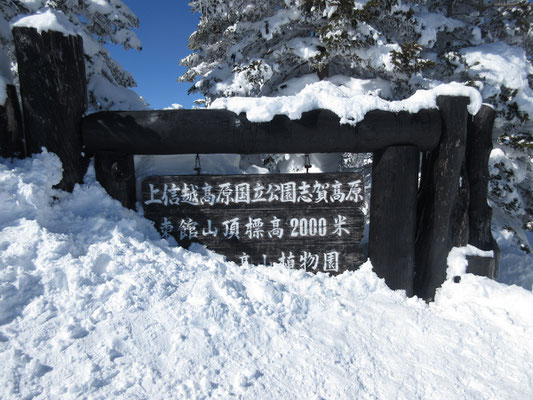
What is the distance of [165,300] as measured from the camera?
2465 mm

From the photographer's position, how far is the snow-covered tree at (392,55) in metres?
6.15

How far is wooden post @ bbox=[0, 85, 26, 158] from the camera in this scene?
3078mm

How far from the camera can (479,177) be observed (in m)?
3.77

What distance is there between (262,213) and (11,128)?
265cm

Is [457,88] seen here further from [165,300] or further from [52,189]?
[52,189]

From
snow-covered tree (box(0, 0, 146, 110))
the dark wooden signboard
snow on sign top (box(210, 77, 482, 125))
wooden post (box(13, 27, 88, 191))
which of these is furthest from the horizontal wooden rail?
snow-covered tree (box(0, 0, 146, 110))

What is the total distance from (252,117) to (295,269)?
5.52 feet

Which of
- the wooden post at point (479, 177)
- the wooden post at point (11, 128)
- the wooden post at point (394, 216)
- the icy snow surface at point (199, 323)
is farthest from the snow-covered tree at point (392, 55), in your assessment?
the icy snow surface at point (199, 323)

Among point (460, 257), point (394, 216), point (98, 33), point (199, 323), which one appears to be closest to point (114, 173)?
point (199, 323)

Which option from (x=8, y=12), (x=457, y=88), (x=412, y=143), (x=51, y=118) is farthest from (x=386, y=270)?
(x=8, y=12)

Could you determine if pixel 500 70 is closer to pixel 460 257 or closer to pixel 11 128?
pixel 460 257

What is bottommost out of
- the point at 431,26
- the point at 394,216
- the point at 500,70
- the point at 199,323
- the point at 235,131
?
the point at 199,323

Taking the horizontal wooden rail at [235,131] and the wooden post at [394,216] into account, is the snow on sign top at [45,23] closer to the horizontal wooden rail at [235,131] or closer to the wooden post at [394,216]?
the horizontal wooden rail at [235,131]

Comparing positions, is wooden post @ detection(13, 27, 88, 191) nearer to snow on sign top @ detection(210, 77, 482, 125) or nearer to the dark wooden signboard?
the dark wooden signboard
